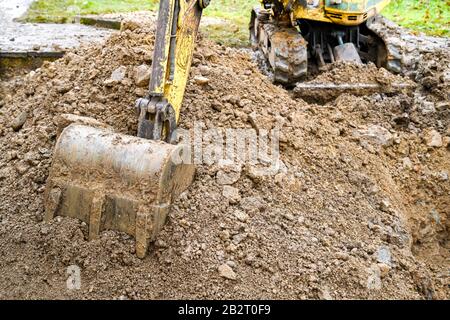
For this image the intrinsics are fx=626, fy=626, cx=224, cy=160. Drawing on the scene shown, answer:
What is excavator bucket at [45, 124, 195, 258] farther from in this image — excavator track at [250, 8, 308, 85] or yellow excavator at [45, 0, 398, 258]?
excavator track at [250, 8, 308, 85]

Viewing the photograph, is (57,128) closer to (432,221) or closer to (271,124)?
(271,124)

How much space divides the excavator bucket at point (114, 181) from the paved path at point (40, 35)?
4.12m

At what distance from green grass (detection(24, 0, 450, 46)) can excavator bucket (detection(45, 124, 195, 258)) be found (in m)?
5.81

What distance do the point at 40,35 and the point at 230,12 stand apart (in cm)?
403

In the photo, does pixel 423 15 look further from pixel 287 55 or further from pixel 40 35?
pixel 40 35

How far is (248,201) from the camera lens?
13.1 feet

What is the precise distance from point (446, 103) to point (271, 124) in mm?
2092

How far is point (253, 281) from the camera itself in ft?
11.8

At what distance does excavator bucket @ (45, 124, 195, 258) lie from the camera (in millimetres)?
3604

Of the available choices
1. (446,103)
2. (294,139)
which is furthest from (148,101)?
(446,103)

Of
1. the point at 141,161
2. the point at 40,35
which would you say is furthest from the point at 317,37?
the point at 40,35

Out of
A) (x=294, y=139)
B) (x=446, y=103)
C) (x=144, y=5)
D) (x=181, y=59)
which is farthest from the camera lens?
(x=144, y=5)

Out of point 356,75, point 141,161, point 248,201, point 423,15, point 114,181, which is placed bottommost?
point 423,15

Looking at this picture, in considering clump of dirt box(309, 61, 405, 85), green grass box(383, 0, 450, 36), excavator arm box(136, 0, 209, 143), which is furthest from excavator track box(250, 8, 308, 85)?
green grass box(383, 0, 450, 36)
